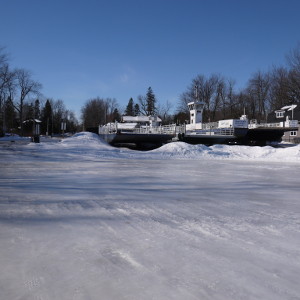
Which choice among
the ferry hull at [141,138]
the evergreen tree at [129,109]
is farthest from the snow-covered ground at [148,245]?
the evergreen tree at [129,109]

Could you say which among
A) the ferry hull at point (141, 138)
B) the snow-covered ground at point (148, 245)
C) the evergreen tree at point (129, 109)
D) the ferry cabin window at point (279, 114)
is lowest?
the snow-covered ground at point (148, 245)

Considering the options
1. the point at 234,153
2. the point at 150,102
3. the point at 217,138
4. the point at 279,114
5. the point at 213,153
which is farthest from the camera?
the point at 150,102

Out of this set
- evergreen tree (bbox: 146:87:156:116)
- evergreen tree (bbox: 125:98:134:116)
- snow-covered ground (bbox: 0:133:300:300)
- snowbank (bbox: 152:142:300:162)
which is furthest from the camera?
evergreen tree (bbox: 125:98:134:116)

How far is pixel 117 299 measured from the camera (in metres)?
2.18

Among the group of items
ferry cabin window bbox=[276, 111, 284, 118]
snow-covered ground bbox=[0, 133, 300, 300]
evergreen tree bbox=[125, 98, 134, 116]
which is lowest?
snow-covered ground bbox=[0, 133, 300, 300]

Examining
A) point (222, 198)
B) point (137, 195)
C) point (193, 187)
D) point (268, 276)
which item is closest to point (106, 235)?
point (268, 276)

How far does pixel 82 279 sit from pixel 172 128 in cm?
3122

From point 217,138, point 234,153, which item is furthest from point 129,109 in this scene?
point 234,153

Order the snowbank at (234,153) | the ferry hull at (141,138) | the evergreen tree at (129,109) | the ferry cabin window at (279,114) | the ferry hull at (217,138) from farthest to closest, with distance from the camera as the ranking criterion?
the evergreen tree at (129,109) < the ferry cabin window at (279,114) < the ferry hull at (141,138) < the ferry hull at (217,138) < the snowbank at (234,153)

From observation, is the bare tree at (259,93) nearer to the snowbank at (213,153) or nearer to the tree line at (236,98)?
the tree line at (236,98)

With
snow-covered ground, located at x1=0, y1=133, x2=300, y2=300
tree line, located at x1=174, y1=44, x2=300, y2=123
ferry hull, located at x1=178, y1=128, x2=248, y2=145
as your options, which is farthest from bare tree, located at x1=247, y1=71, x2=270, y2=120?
snow-covered ground, located at x1=0, y1=133, x2=300, y2=300

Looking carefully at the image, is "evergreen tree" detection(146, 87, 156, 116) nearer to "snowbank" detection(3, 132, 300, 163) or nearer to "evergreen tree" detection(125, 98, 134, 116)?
"evergreen tree" detection(125, 98, 134, 116)

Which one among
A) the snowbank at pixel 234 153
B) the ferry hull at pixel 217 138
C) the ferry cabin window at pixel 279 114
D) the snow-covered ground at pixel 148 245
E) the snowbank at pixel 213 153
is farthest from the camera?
the ferry cabin window at pixel 279 114

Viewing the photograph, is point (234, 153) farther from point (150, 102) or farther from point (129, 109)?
point (129, 109)
